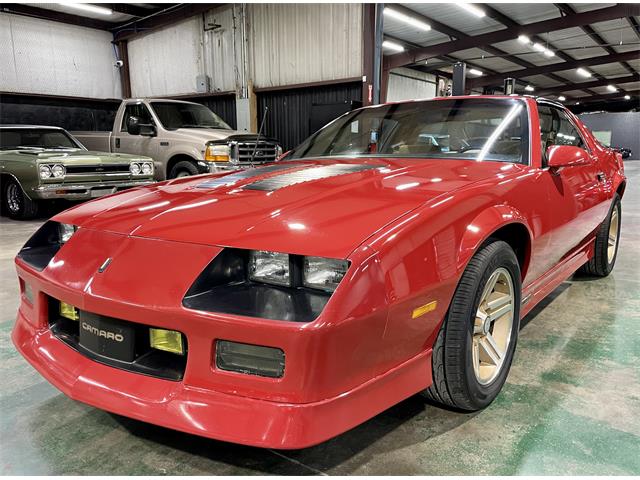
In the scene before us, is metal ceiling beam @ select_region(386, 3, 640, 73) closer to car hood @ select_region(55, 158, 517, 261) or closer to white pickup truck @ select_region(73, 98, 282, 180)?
white pickup truck @ select_region(73, 98, 282, 180)

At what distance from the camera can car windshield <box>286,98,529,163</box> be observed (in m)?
2.38

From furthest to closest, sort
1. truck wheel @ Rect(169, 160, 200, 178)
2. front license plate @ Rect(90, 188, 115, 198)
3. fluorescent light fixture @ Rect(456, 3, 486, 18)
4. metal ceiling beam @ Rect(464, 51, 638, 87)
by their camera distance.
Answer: metal ceiling beam @ Rect(464, 51, 638, 87)
fluorescent light fixture @ Rect(456, 3, 486, 18)
truck wheel @ Rect(169, 160, 200, 178)
front license plate @ Rect(90, 188, 115, 198)

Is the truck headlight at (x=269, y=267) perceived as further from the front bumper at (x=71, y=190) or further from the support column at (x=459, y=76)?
the front bumper at (x=71, y=190)

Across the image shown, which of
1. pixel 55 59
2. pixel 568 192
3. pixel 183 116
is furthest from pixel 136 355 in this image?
pixel 55 59

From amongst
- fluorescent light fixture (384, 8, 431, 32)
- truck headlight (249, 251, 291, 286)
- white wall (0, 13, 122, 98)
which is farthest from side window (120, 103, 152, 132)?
white wall (0, 13, 122, 98)

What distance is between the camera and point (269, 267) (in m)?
1.47

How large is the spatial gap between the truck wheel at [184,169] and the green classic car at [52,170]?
0.35m

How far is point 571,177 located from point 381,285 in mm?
1831

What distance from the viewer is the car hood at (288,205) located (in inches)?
56.2

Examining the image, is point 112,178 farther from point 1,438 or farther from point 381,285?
point 381,285

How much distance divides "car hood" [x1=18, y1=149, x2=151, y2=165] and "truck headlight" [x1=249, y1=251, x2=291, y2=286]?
6014 mm

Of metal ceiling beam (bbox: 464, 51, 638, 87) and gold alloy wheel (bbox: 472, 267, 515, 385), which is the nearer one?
gold alloy wheel (bbox: 472, 267, 515, 385)

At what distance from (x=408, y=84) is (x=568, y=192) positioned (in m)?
18.5

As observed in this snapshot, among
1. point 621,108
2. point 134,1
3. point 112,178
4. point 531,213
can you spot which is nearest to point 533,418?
point 531,213
